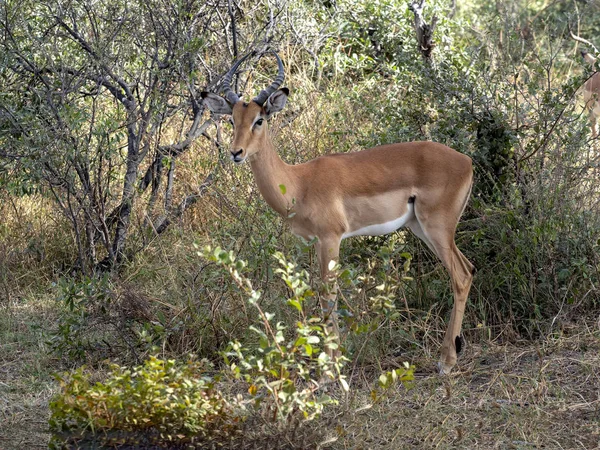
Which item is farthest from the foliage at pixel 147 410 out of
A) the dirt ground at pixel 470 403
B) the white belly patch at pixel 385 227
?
the white belly patch at pixel 385 227

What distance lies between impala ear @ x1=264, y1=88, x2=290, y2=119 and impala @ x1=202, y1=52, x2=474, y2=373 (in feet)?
0.06

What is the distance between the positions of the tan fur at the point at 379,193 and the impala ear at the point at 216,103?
0.24 m

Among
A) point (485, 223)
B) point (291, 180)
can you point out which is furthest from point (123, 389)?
point (485, 223)

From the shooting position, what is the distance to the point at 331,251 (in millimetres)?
4840

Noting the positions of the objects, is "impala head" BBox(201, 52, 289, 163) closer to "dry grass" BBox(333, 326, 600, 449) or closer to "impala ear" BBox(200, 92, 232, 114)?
"impala ear" BBox(200, 92, 232, 114)

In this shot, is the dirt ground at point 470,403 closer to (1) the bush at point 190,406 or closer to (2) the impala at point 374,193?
(1) the bush at point 190,406

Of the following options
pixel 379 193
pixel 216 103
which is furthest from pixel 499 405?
pixel 216 103

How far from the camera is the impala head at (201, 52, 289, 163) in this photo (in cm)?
475

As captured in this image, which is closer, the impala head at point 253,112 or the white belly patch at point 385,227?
the impala head at point 253,112

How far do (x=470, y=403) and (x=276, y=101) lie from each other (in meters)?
1.84

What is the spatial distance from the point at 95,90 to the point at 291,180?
205 centimetres

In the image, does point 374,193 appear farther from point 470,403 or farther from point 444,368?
point 470,403

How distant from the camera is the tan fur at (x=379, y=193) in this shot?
4.91 meters

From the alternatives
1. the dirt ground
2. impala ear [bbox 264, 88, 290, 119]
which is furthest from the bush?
impala ear [bbox 264, 88, 290, 119]
